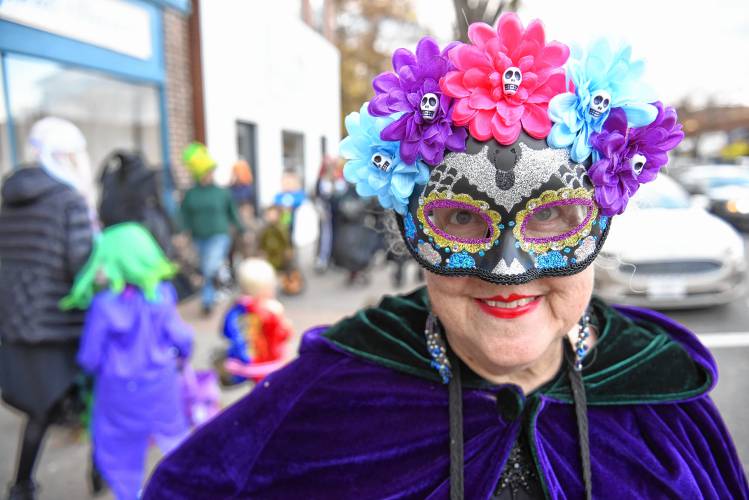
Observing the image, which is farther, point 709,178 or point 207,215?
point 709,178

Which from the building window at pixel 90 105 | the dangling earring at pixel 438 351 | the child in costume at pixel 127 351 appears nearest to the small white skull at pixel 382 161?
the dangling earring at pixel 438 351

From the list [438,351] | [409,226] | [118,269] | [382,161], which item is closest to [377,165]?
[382,161]

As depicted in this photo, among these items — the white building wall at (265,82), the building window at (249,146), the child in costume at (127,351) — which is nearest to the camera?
the child in costume at (127,351)

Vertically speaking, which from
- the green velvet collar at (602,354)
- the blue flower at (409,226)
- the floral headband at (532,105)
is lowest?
the green velvet collar at (602,354)

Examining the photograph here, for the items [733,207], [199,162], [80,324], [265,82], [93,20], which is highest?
[265,82]

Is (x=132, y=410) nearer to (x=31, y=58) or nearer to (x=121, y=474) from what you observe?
(x=121, y=474)

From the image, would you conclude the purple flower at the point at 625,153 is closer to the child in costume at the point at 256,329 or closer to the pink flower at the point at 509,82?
the pink flower at the point at 509,82

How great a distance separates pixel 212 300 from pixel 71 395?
2.85m

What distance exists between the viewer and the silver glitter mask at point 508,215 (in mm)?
1204

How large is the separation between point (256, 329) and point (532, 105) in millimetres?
2669

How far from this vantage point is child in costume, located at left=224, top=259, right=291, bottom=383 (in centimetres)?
349

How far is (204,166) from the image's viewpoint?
20.0ft

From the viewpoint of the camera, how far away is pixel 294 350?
506cm

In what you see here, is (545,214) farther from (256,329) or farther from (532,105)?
(256,329)
